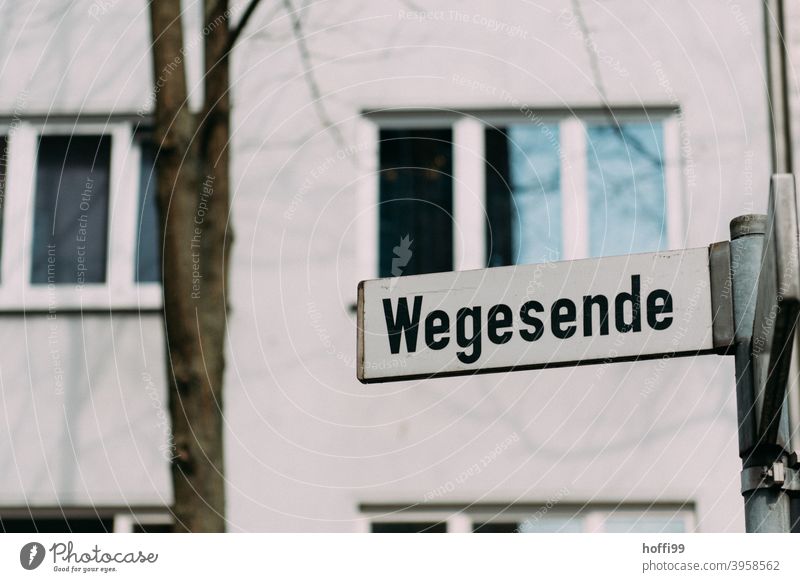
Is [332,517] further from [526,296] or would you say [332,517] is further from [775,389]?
[775,389]

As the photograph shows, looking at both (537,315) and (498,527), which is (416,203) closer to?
(498,527)

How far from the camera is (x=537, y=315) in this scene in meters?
2.75

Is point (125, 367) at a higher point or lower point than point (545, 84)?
lower

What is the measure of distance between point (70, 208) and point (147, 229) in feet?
1.31

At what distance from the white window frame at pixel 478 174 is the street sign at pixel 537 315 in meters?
3.00

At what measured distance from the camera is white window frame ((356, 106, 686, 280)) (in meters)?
5.86

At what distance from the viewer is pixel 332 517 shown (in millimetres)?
5555

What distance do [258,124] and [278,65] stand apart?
0.29 metres

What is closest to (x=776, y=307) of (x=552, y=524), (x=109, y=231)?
(x=552, y=524)

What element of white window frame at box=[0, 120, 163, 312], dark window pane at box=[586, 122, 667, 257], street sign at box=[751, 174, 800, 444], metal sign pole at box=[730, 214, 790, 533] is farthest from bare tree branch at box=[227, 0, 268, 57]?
street sign at box=[751, 174, 800, 444]

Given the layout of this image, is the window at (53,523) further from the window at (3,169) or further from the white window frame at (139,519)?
the window at (3,169)

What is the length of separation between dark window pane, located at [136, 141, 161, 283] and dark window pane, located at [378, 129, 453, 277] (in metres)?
1.00

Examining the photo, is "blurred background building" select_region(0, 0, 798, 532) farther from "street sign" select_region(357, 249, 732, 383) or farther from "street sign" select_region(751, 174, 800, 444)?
"street sign" select_region(751, 174, 800, 444)
